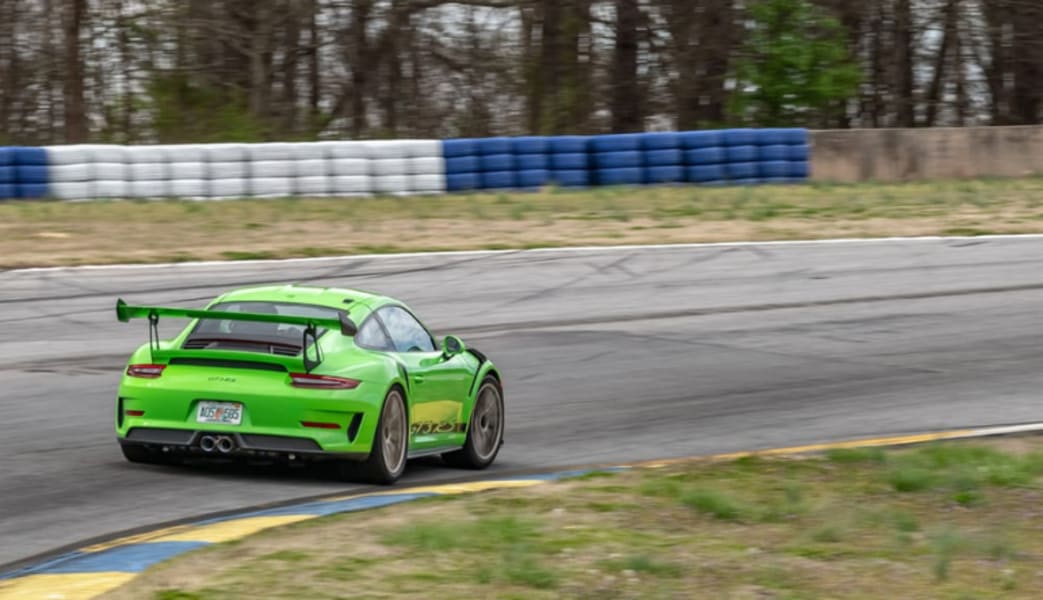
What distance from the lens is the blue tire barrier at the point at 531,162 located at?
26.7 meters

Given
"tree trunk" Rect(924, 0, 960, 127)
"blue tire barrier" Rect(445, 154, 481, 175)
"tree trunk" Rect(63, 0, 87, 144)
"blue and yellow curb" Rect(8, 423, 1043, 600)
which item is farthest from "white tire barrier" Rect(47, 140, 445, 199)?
Result: "blue and yellow curb" Rect(8, 423, 1043, 600)

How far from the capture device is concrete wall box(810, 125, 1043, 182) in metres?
29.8

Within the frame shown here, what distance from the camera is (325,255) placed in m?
20.9

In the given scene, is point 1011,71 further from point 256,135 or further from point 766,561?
point 766,561

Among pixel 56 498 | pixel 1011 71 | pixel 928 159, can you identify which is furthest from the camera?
pixel 1011 71

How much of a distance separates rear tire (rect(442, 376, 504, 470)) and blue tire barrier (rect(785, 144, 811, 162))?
1817cm

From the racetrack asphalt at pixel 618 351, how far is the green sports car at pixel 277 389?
254 millimetres

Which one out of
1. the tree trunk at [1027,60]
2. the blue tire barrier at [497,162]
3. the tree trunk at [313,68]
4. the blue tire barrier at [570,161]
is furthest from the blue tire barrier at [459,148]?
the tree trunk at [1027,60]

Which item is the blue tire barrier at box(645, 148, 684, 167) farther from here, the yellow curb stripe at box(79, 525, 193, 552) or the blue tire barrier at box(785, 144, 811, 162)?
the yellow curb stripe at box(79, 525, 193, 552)

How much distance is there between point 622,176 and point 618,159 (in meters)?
0.28

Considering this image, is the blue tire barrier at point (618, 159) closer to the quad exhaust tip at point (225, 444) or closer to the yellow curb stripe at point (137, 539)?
the quad exhaust tip at point (225, 444)

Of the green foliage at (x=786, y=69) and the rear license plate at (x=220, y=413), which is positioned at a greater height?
the green foliage at (x=786, y=69)

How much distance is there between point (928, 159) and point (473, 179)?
9014mm

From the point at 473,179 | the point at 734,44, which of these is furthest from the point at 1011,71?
the point at 473,179
